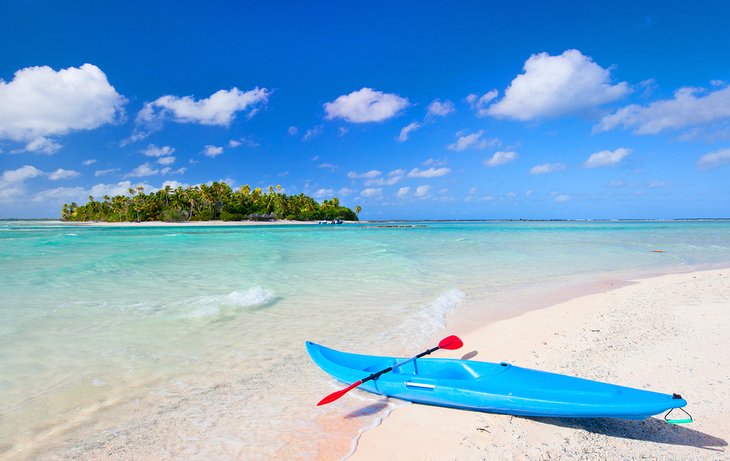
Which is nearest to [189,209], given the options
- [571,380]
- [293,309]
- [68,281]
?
[68,281]

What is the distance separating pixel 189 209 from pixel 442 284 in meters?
110

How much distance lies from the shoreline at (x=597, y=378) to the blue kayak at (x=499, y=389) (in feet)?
0.61

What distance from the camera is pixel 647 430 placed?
3.58 m

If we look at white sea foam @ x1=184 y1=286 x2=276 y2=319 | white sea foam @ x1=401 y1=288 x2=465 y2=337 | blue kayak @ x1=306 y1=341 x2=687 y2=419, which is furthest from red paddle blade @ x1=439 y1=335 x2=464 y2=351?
white sea foam @ x1=184 y1=286 x2=276 y2=319

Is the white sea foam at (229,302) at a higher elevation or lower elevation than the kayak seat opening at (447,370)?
lower

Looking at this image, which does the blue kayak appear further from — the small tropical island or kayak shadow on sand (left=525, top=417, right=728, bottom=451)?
the small tropical island

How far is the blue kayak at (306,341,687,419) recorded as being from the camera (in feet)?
10.8

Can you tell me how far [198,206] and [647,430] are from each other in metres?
117

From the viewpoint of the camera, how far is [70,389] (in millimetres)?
5066

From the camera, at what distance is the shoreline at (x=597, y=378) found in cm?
338

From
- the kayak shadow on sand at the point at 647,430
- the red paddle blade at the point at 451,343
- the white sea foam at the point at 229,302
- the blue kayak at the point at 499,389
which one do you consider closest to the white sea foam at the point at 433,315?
the red paddle blade at the point at 451,343

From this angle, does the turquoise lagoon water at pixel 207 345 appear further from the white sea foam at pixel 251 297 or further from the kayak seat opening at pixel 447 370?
the kayak seat opening at pixel 447 370

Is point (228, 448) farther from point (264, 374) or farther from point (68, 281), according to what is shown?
point (68, 281)

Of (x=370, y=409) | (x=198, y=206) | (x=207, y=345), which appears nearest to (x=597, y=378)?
(x=370, y=409)
